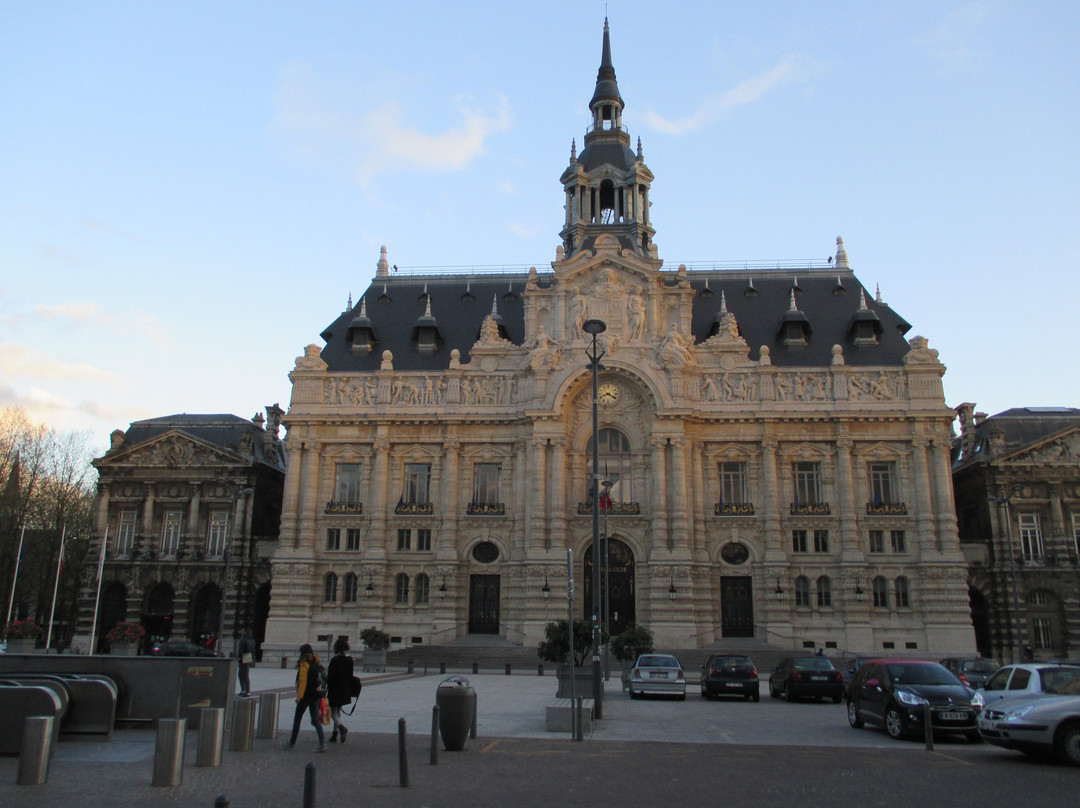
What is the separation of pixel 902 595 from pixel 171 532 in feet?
150

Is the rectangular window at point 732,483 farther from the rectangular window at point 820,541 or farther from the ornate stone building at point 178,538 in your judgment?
the ornate stone building at point 178,538

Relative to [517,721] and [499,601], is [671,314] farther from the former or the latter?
[517,721]

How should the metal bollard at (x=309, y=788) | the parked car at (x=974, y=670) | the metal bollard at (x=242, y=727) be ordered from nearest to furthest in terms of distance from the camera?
the metal bollard at (x=309, y=788), the metal bollard at (x=242, y=727), the parked car at (x=974, y=670)

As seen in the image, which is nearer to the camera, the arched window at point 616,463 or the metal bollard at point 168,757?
the metal bollard at point 168,757

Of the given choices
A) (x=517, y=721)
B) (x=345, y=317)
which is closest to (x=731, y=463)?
(x=345, y=317)

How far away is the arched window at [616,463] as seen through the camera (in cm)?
5309

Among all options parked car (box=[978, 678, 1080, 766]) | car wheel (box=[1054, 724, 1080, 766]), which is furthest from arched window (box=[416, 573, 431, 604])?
car wheel (box=[1054, 724, 1080, 766])

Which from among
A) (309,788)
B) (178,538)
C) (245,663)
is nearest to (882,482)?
(245,663)

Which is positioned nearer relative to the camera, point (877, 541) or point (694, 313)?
point (877, 541)

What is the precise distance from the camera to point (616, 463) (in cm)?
5366

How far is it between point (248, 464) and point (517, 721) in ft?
134

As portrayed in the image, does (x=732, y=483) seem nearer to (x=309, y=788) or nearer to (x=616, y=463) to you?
(x=616, y=463)

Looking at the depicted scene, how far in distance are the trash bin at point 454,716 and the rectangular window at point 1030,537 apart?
155 feet

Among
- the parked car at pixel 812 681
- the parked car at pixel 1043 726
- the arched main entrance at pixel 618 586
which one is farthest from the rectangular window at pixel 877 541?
the parked car at pixel 1043 726
